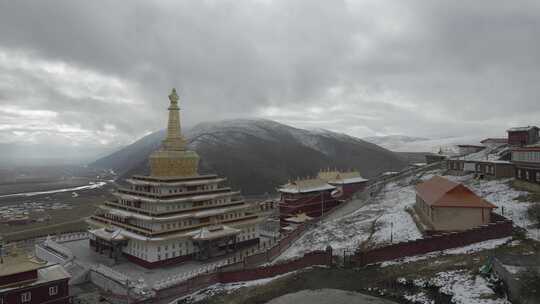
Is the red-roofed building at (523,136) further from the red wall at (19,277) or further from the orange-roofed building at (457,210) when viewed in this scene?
the red wall at (19,277)

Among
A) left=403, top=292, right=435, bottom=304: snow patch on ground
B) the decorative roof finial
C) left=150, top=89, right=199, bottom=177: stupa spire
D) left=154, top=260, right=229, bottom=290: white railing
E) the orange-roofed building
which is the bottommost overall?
left=154, top=260, right=229, bottom=290: white railing

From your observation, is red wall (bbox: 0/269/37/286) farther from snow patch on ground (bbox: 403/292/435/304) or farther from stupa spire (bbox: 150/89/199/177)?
Result: snow patch on ground (bbox: 403/292/435/304)

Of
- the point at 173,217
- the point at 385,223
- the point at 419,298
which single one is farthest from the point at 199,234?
the point at 419,298

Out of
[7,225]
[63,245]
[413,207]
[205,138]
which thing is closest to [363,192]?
[413,207]

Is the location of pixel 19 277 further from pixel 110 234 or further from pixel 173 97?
pixel 173 97

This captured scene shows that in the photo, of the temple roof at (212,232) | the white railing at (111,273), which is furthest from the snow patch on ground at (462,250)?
the white railing at (111,273)

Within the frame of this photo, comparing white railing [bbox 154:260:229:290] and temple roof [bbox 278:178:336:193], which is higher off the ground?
temple roof [bbox 278:178:336:193]

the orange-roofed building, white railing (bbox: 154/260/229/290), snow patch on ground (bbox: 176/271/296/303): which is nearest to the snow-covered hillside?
the orange-roofed building

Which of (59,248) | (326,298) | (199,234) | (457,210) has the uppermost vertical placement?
(457,210)
